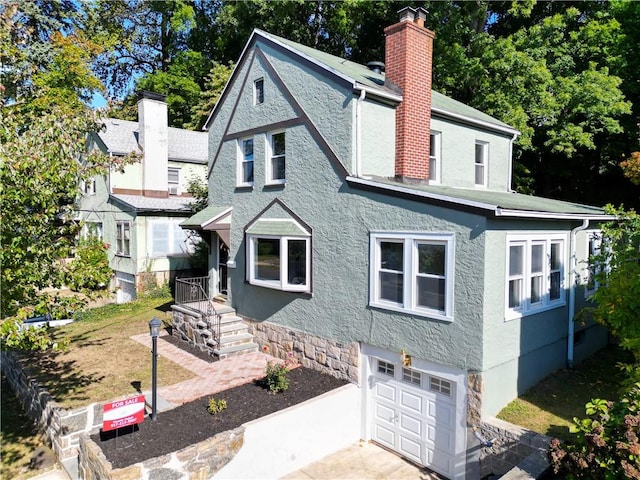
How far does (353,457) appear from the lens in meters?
10.1

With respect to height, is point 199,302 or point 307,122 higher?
point 307,122

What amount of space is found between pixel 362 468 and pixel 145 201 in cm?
1807

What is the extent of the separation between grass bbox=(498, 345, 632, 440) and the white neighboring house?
58.4 ft

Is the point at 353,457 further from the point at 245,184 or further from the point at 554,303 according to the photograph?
the point at 245,184

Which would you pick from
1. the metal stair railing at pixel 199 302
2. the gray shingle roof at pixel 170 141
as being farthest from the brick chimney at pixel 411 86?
the gray shingle roof at pixel 170 141

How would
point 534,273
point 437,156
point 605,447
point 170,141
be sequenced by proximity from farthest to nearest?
point 170,141, point 437,156, point 534,273, point 605,447

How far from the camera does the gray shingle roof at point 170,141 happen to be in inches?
923

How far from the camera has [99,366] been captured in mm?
12375

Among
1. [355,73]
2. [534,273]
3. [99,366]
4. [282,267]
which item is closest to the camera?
[534,273]

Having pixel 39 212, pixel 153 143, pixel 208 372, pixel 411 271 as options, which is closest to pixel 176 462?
pixel 208 372

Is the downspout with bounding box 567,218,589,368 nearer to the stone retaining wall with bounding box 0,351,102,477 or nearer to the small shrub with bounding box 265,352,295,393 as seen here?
the small shrub with bounding box 265,352,295,393

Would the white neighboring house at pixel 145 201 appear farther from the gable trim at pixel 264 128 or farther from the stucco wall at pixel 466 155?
the stucco wall at pixel 466 155

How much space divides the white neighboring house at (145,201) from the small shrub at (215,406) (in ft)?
46.0

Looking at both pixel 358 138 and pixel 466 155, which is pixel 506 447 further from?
pixel 466 155
